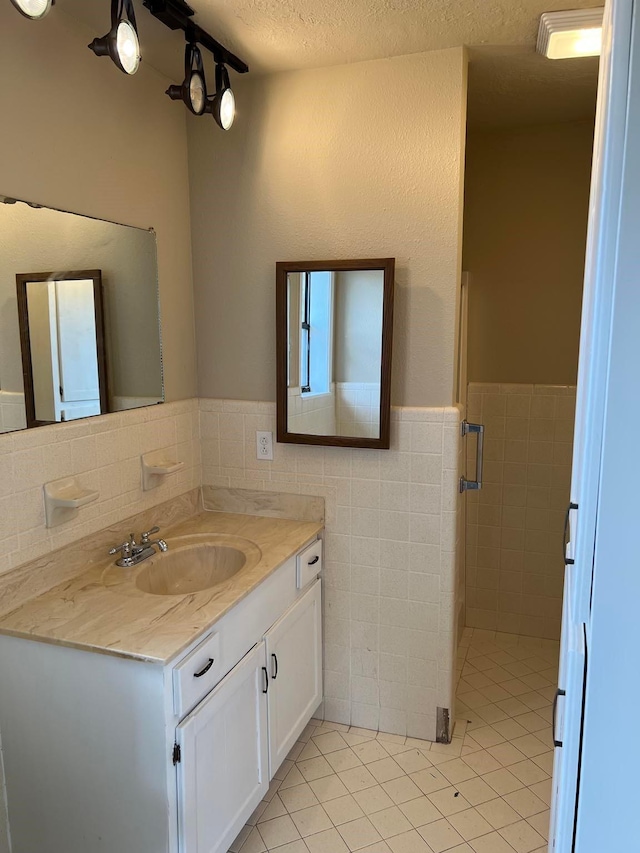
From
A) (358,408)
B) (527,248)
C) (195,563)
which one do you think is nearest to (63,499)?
(195,563)

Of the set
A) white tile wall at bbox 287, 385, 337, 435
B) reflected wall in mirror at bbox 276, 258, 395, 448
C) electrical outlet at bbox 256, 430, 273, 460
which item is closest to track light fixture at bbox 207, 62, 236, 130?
reflected wall in mirror at bbox 276, 258, 395, 448

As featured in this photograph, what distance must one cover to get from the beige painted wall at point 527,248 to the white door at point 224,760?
1996 millimetres

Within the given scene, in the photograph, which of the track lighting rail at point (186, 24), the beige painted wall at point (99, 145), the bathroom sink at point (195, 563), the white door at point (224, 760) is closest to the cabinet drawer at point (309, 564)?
the bathroom sink at point (195, 563)

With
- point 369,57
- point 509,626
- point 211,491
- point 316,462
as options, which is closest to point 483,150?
point 369,57

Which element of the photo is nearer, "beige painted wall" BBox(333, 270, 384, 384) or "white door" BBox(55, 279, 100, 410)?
"white door" BBox(55, 279, 100, 410)

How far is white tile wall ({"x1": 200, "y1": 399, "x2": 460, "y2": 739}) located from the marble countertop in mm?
417

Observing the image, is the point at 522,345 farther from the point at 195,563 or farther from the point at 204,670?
the point at 204,670

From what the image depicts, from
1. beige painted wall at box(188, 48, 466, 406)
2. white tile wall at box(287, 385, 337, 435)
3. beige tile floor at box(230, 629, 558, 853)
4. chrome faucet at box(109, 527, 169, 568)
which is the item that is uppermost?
beige painted wall at box(188, 48, 466, 406)

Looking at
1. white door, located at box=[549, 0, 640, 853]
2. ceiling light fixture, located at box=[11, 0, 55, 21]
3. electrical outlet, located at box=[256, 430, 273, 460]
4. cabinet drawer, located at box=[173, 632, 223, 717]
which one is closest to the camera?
white door, located at box=[549, 0, 640, 853]

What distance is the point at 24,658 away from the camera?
1.55 metres

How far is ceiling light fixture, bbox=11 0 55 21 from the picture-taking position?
1319 millimetres

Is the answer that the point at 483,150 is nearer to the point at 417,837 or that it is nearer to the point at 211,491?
the point at 211,491

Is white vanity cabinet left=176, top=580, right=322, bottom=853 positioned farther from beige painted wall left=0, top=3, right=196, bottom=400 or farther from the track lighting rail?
the track lighting rail

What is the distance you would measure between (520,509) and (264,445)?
1.50m
